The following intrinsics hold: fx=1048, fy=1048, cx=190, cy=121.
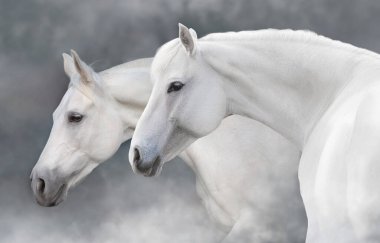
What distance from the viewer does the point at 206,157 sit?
18.1ft

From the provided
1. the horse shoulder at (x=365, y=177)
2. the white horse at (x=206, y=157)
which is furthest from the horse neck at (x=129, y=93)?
the horse shoulder at (x=365, y=177)

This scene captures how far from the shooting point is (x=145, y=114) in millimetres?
4324

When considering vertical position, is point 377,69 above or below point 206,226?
above

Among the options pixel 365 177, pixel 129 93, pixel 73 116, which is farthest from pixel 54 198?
pixel 365 177

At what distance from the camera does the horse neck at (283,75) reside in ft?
13.6

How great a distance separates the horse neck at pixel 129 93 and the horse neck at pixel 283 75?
3.73ft

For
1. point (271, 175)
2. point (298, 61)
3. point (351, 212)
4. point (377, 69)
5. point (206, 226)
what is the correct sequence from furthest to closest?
1. point (206, 226)
2. point (271, 175)
3. point (298, 61)
4. point (377, 69)
5. point (351, 212)

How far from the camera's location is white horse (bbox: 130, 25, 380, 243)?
3.98m

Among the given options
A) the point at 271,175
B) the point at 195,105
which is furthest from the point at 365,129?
the point at 271,175

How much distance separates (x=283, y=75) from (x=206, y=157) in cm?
133

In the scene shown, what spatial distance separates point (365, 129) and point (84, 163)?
2220 millimetres

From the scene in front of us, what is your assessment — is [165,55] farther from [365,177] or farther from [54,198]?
[54,198]

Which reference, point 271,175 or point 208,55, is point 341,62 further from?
point 271,175

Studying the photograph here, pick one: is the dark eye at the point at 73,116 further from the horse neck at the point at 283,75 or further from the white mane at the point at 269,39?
the horse neck at the point at 283,75
